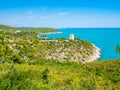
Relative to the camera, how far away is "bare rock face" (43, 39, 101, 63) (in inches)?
2650

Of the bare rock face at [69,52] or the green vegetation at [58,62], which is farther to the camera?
the bare rock face at [69,52]

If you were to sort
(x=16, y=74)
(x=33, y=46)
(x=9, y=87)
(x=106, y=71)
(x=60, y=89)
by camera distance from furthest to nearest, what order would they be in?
1. (x=33, y=46)
2. (x=106, y=71)
3. (x=60, y=89)
4. (x=16, y=74)
5. (x=9, y=87)

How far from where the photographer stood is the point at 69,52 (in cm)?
7150

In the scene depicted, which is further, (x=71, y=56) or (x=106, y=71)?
(x=71, y=56)

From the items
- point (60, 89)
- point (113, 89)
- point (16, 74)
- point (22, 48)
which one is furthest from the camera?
point (22, 48)

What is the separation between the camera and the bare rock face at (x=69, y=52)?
6731 cm

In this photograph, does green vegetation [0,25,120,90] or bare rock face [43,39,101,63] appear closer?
green vegetation [0,25,120,90]

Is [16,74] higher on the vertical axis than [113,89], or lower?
higher

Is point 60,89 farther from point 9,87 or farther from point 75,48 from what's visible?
point 75,48

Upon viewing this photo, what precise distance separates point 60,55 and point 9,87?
58.8m

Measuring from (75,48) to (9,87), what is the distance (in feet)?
220

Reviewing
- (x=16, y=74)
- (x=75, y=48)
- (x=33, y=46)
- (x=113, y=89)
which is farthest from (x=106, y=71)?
(x=75, y=48)

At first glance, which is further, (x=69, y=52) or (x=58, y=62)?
(x=69, y=52)

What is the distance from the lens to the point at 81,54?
2859 inches
